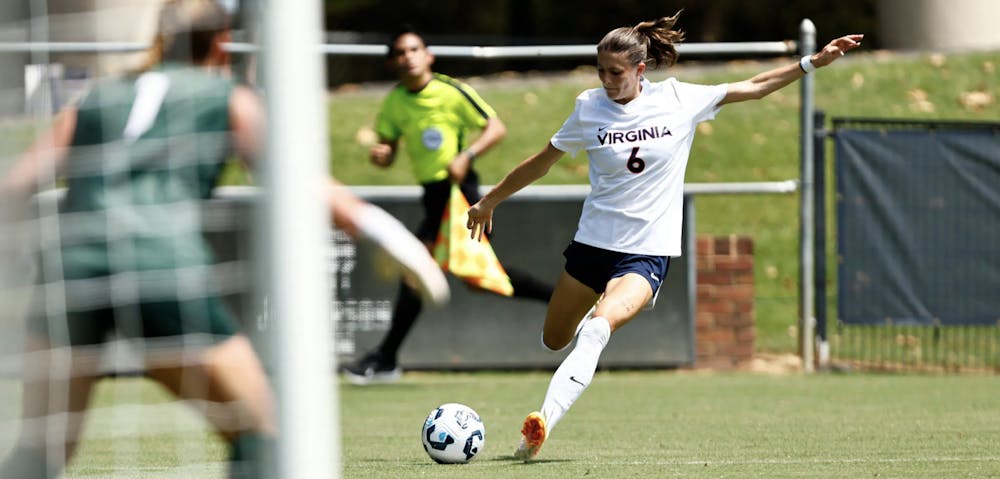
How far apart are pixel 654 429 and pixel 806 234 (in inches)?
175

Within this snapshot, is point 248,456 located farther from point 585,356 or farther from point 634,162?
point 634,162

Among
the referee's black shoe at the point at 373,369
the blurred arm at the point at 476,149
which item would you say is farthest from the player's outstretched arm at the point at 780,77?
the referee's black shoe at the point at 373,369

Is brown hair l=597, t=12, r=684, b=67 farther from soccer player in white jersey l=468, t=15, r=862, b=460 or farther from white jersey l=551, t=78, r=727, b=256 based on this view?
white jersey l=551, t=78, r=727, b=256

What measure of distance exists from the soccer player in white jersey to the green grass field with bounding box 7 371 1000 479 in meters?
0.77

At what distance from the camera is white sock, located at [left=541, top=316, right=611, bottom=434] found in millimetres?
6391

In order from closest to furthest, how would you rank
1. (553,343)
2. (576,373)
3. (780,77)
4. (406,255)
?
(406,255)
(576,373)
(780,77)
(553,343)

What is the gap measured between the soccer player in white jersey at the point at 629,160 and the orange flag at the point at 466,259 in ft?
10.8

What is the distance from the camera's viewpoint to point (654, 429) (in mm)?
8023

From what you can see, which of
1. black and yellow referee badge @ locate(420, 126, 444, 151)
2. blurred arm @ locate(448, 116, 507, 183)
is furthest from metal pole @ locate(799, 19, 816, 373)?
black and yellow referee badge @ locate(420, 126, 444, 151)

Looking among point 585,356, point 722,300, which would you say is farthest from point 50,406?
point 722,300

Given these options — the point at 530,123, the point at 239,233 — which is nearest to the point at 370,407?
the point at 239,233

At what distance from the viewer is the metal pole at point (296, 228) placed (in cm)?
347

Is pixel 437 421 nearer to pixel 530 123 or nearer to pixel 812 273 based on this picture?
pixel 812 273

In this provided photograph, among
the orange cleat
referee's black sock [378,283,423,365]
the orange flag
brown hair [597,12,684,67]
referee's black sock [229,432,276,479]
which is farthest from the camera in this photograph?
referee's black sock [378,283,423,365]
